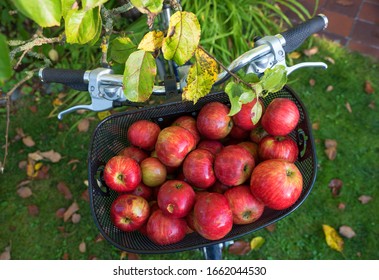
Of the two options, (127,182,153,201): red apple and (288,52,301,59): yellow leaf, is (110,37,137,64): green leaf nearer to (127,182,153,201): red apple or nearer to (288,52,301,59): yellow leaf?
(127,182,153,201): red apple

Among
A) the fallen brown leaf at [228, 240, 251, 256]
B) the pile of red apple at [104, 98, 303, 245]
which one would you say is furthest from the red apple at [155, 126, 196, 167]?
the fallen brown leaf at [228, 240, 251, 256]

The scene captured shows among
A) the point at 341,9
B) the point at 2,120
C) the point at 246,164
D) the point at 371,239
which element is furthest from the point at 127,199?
the point at 341,9

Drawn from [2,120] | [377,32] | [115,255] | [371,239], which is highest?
[377,32]

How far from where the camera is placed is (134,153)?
125 centimetres

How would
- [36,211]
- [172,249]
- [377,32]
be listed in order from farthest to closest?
1. [377,32]
2. [36,211]
3. [172,249]

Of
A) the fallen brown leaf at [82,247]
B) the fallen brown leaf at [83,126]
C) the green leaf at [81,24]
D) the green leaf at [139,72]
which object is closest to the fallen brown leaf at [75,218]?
the fallen brown leaf at [82,247]

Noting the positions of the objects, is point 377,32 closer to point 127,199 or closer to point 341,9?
point 341,9

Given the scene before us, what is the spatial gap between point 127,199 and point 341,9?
204 centimetres

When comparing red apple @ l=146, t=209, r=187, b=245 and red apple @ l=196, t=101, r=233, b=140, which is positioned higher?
red apple @ l=196, t=101, r=233, b=140

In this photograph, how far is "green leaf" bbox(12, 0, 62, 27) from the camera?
1.51 feet

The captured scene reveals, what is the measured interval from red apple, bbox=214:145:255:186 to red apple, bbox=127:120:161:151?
9.7 inches

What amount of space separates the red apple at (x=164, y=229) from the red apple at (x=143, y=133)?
0.24m

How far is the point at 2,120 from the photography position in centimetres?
241

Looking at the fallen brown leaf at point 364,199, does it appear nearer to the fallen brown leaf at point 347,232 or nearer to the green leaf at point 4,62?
the fallen brown leaf at point 347,232
